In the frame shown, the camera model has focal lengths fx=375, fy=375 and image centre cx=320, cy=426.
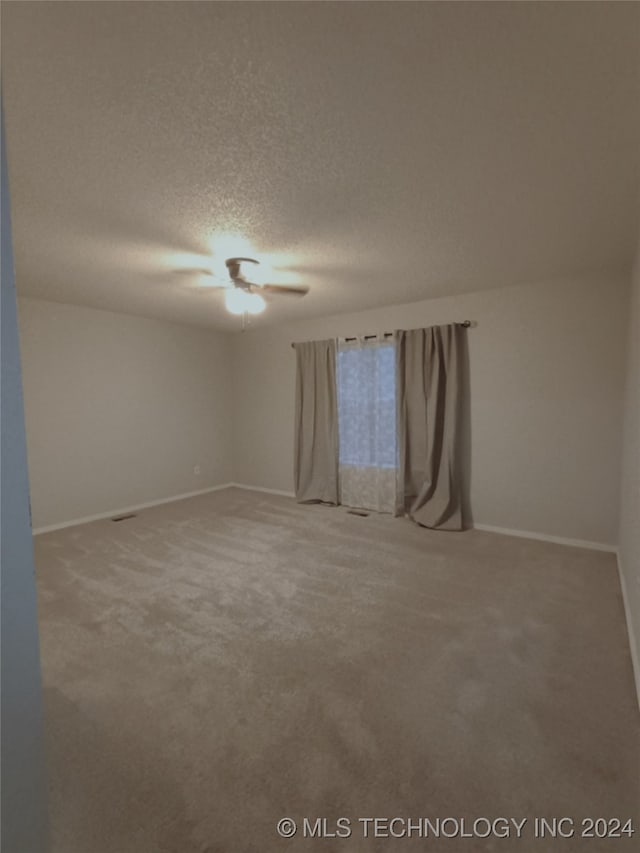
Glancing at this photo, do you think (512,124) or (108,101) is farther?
(512,124)

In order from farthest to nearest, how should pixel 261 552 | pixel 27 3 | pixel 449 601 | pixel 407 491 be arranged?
1. pixel 407 491
2. pixel 261 552
3. pixel 449 601
4. pixel 27 3

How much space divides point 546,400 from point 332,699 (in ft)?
9.65

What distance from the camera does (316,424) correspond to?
15.3 ft

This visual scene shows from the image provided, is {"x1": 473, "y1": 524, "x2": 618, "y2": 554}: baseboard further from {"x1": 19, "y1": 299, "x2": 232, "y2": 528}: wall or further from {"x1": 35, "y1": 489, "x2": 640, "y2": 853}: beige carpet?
{"x1": 19, "y1": 299, "x2": 232, "y2": 528}: wall

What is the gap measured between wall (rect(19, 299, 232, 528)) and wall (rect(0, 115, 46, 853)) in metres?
3.63

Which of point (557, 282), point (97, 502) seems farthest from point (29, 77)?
point (97, 502)

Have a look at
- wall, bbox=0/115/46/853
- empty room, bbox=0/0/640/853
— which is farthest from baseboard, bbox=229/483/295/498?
wall, bbox=0/115/46/853

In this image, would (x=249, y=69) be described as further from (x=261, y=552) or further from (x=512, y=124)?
(x=261, y=552)

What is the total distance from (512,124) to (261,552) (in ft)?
10.0

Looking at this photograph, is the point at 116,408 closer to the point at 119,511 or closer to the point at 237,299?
the point at 119,511

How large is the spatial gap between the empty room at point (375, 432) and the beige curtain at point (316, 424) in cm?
53

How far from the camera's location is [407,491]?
3.98m

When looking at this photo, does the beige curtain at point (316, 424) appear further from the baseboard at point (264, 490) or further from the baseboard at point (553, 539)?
the baseboard at point (553, 539)

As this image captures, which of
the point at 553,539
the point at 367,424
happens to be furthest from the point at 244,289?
the point at 553,539
